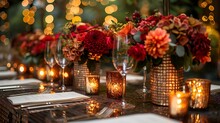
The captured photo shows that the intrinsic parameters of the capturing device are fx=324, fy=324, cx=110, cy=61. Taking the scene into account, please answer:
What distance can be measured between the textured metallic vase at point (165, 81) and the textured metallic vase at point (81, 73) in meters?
0.43

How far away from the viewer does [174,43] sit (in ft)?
3.63

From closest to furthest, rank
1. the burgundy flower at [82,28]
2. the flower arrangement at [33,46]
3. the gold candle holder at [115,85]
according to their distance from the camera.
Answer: the gold candle holder at [115,85], the burgundy flower at [82,28], the flower arrangement at [33,46]

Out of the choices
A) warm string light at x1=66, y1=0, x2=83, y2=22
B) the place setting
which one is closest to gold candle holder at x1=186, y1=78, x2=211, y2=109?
the place setting

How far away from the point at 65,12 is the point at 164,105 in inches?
159

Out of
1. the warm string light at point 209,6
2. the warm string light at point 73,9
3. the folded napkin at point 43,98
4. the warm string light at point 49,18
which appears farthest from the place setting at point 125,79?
the warm string light at point 49,18

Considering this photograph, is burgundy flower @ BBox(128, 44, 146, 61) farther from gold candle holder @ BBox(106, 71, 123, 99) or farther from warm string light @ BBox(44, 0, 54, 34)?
warm string light @ BBox(44, 0, 54, 34)

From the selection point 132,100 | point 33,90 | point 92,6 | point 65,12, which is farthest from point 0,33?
point 132,100

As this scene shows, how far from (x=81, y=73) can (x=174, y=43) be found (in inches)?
24.0

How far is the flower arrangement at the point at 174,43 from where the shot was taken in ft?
3.54

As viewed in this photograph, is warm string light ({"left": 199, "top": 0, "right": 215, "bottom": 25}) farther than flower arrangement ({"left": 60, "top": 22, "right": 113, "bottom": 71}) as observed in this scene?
Yes

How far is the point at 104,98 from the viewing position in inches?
52.2

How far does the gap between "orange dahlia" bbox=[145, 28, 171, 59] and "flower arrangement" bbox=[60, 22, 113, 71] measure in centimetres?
35

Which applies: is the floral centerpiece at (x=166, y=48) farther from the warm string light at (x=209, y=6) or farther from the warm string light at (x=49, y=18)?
the warm string light at (x=49, y=18)

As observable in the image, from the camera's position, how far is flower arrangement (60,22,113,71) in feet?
4.60
